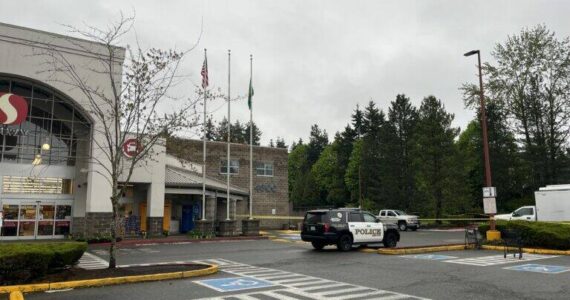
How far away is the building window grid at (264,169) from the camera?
147 feet

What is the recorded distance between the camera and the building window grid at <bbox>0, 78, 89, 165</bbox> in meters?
25.6

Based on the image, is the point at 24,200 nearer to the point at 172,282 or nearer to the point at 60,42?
the point at 60,42

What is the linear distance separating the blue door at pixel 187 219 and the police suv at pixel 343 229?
625 inches

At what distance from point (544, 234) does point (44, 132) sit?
26.4 meters

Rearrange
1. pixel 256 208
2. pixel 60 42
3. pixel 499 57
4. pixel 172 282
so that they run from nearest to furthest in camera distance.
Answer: pixel 172 282
pixel 60 42
pixel 256 208
pixel 499 57

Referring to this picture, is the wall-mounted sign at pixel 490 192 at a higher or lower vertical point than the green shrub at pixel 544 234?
higher

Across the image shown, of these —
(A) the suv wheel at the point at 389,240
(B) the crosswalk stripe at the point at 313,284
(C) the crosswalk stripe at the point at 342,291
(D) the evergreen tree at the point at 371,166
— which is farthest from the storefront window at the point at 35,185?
(D) the evergreen tree at the point at 371,166

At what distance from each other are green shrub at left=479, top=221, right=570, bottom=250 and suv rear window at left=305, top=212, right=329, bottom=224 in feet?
27.8

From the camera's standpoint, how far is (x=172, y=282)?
11219 millimetres

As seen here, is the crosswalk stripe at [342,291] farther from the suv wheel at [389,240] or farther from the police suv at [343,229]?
the suv wheel at [389,240]

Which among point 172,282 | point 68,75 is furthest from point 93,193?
point 172,282

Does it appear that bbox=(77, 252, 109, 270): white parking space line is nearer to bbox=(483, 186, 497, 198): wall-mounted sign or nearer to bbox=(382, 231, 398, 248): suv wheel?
bbox=(382, 231, 398, 248): suv wheel

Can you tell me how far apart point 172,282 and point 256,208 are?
33.1 m

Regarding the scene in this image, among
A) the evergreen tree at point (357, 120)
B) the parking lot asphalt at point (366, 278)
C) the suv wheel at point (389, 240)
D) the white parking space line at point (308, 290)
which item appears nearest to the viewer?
the white parking space line at point (308, 290)
